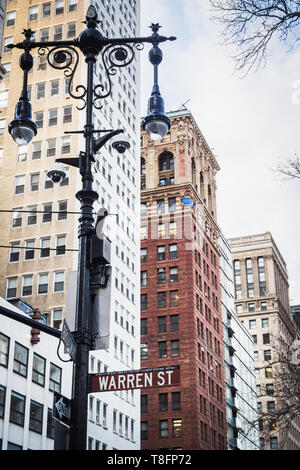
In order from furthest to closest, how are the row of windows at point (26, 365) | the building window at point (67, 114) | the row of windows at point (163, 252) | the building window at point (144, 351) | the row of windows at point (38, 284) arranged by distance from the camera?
the row of windows at point (163, 252) < the building window at point (144, 351) < the building window at point (67, 114) < the row of windows at point (38, 284) < the row of windows at point (26, 365)

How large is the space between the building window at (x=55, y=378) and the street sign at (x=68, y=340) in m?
41.7

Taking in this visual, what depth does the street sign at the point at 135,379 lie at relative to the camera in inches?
388

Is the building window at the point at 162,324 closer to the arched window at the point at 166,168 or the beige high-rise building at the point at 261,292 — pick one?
the arched window at the point at 166,168

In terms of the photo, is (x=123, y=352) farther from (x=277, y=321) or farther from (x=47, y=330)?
(x=277, y=321)

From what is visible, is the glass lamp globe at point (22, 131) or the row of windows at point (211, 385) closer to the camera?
the glass lamp globe at point (22, 131)

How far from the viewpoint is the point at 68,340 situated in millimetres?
9477

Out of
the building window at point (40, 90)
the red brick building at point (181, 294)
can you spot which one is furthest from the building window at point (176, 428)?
the building window at point (40, 90)

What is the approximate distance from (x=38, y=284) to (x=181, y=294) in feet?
98.9

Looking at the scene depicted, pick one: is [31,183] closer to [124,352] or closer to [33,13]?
[124,352]

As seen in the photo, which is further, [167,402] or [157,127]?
[167,402]

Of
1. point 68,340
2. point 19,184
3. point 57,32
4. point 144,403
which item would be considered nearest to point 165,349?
point 144,403

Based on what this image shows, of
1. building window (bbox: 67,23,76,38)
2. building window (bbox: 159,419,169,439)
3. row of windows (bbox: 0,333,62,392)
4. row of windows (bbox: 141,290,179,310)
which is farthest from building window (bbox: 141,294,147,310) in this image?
row of windows (bbox: 0,333,62,392)

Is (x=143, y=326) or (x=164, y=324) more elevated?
(x=164, y=324)

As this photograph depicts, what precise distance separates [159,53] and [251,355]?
11069cm
